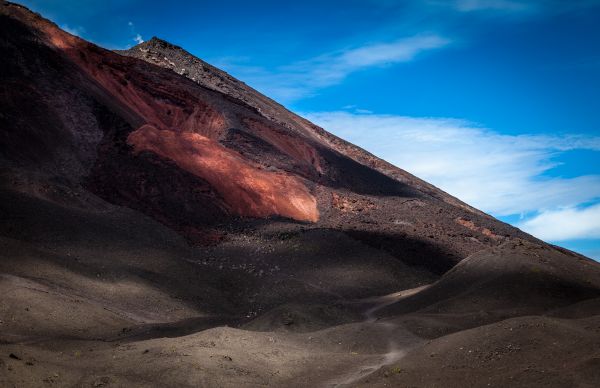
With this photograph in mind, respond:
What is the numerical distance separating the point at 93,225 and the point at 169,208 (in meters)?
8.31

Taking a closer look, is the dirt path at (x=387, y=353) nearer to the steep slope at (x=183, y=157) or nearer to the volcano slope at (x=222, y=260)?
the volcano slope at (x=222, y=260)

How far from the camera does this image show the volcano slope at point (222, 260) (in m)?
15.9

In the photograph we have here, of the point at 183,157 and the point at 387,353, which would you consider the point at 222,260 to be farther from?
the point at 387,353

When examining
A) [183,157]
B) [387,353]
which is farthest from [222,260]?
[387,353]

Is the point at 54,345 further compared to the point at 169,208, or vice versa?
the point at 169,208

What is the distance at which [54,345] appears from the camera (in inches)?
703

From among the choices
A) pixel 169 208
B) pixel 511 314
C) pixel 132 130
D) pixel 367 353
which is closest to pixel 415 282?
pixel 511 314

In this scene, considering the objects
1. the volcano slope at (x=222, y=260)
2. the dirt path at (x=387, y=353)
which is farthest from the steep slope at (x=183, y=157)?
the dirt path at (x=387, y=353)

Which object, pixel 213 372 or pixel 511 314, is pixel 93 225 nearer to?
pixel 213 372

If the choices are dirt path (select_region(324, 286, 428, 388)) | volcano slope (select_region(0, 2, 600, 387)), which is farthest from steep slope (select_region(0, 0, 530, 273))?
dirt path (select_region(324, 286, 428, 388))

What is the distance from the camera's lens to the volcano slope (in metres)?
15.9

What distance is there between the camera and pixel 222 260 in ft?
121

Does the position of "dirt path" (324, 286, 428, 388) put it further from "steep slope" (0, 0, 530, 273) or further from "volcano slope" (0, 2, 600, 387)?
"steep slope" (0, 0, 530, 273)

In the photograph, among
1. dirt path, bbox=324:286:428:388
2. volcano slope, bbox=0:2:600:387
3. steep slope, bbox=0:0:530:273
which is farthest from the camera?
steep slope, bbox=0:0:530:273
